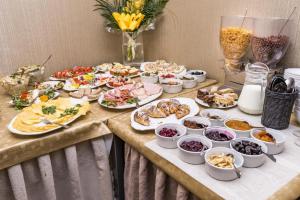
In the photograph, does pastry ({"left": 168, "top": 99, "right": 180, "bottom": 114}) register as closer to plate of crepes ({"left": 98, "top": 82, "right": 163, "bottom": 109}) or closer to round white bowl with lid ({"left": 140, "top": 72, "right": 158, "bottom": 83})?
plate of crepes ({"left": 98, "top": 82, "right": 163, "bottom": 109})

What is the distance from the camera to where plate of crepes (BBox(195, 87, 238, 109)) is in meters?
1.11

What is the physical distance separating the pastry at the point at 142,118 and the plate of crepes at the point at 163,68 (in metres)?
0.54

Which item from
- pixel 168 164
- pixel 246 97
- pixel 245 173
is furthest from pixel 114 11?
pixel 245 173

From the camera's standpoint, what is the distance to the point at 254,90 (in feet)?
3.22

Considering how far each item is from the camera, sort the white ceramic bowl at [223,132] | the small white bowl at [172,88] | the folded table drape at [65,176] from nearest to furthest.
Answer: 1. the white ceramic bowl at [223,132]
2. the folded table drape at [65,176]
3. the small white bowl at [172,88]

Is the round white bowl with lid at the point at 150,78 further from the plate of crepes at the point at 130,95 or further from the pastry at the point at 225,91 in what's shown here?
the pastry at the point at 225,91

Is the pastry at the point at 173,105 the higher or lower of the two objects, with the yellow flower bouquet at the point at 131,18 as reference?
lower

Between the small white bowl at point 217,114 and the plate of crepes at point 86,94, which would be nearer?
the small white bowl at point 217,114

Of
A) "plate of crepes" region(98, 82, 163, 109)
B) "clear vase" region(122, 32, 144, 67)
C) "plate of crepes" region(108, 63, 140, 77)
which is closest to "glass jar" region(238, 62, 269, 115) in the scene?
"plate of crepes" region(98, 82, 163, 109)

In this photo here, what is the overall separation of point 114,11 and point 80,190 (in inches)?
45.2

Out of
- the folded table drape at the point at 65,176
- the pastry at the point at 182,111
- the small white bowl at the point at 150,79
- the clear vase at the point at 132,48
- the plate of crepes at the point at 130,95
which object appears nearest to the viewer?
the folded table drape at the point at 65,176

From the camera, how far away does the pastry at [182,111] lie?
3.39 ft

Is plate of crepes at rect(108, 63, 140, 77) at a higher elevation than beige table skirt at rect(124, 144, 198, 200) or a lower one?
higher

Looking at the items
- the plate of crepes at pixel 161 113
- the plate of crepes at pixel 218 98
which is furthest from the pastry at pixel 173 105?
the plate of crepes at pixel 218 98
